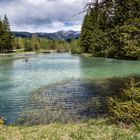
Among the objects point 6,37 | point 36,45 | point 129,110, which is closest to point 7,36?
point 6,37

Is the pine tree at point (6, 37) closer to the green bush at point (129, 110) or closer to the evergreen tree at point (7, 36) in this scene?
the evergreen tree at point (7, 36)

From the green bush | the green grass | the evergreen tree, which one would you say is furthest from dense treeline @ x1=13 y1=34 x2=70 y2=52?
the green grass

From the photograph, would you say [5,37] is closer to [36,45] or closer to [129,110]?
[36,45]

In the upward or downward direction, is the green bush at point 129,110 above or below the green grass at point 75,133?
above

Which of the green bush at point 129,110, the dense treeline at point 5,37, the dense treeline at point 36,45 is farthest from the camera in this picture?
the dense treeline at point 36,45

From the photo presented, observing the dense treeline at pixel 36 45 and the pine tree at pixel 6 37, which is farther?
the dense treeline at pixel 36 45

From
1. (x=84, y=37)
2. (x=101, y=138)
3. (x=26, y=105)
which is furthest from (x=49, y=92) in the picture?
(x=84, y=37)

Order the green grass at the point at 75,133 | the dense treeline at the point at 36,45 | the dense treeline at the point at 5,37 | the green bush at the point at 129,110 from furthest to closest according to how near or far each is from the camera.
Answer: the dense treeline at the point at 36,45 → the dense treeline at the point at 5,37 → the green bush at the point at 129,110 → the green grass at the point at 75,133

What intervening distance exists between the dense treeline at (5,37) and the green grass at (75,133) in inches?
4071

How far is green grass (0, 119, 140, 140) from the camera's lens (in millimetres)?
9844

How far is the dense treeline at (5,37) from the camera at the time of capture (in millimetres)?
111688

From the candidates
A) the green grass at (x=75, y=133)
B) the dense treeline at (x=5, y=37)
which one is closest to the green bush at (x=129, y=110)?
the green grass at (x=75, y=133)

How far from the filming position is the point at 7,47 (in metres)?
119

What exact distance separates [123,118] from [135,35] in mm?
4361
